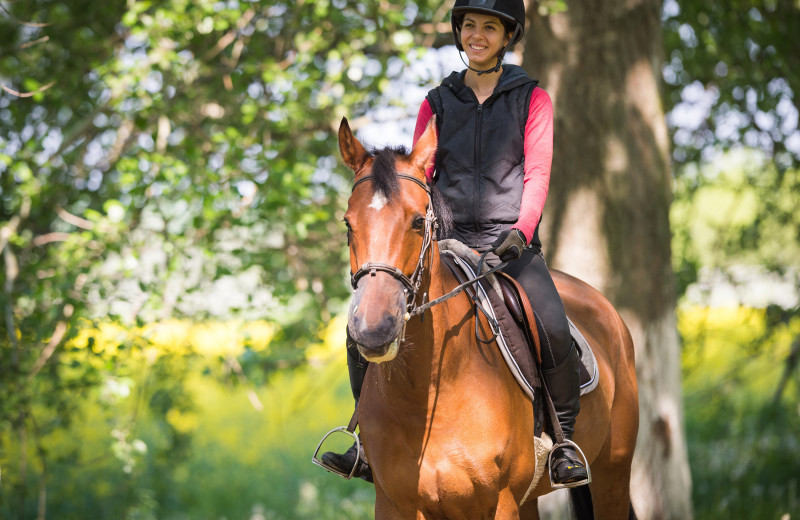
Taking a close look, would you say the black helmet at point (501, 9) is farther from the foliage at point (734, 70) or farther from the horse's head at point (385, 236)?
the foliage at point (734, 70)

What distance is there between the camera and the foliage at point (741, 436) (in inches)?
317

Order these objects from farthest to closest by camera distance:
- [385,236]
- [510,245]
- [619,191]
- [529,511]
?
1. [619,191]
2. [529,511]
3. [510,245]
4. [385,236]

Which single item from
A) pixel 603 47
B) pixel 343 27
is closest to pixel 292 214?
pixel 343 27

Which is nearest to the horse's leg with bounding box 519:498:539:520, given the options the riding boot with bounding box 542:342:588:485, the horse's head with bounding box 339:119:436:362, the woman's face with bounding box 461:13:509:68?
the riding boot with bounding box 542:342:588:485

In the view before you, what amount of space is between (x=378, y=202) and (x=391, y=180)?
0.11m

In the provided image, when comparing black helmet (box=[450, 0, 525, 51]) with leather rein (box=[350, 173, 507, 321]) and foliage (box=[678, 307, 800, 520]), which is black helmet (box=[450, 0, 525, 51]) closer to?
leather rein (box=[350, 173, 507, 321])

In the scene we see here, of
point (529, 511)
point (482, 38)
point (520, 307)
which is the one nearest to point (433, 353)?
point (520, 307)

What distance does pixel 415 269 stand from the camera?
282cm

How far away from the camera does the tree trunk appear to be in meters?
6.31

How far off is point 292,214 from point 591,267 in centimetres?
259

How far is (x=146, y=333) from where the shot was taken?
6508mm

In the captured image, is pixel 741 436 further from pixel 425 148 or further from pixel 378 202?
pixel 378 202

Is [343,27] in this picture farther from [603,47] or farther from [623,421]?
[623,421]

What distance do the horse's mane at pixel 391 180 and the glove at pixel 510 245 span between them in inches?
9.2
